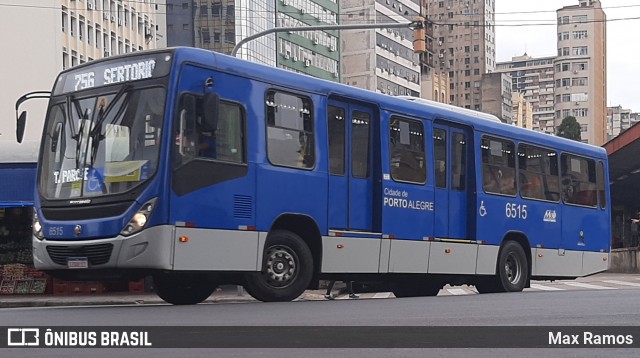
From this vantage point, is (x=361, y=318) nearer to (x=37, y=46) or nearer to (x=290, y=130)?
(x=290, y=130)

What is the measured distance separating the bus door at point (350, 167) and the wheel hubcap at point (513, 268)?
4583 millimetres

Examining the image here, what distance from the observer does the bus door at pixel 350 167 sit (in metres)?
15.2

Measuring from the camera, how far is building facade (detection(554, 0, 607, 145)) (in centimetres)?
17150

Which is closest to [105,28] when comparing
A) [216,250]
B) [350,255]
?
[350,255]

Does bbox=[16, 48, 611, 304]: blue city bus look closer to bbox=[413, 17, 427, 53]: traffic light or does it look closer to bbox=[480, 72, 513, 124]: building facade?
bbox=[413, 17, 427, 53]: traffic light

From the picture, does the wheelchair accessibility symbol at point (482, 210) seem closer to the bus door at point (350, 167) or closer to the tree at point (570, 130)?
the bus door at point (350, 167)

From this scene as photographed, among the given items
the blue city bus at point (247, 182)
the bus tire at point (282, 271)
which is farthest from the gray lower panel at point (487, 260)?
the bus tire at point (282, 271)

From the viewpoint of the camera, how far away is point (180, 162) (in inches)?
507

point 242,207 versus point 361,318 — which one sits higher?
point 242,207

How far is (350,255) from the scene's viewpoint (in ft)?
50.1

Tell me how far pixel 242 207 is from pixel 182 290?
2303mm

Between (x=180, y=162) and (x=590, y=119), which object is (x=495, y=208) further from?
(x=590, y=119)

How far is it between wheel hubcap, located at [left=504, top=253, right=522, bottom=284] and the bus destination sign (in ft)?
28.9

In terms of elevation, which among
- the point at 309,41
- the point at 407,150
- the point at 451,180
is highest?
the point at 309,41
